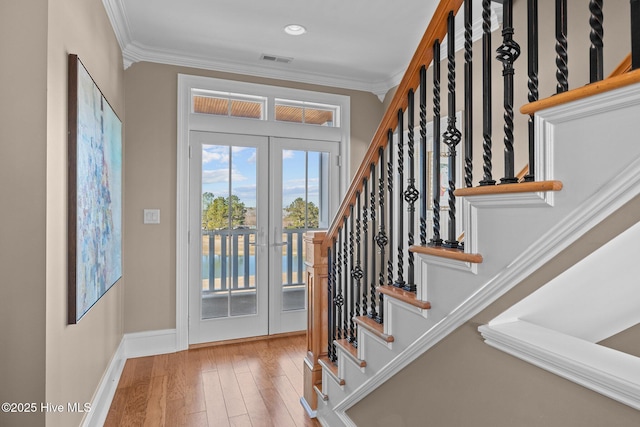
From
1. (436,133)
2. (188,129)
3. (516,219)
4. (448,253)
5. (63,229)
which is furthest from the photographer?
(188,129)

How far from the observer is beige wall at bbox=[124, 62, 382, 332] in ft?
10.9

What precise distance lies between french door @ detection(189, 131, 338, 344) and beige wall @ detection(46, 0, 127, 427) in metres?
1.28

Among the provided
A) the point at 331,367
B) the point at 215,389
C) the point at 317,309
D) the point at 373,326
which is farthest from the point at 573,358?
the point at 215,389

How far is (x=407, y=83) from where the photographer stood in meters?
1.50

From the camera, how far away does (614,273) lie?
942mm

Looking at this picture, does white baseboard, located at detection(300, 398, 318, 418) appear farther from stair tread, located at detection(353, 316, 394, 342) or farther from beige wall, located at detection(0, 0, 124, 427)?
beige wall, located at detection(0, 0, 124, 427)

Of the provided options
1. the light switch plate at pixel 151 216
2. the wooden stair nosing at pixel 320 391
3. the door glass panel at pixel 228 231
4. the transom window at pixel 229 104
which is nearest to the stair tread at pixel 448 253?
the wooden stair nosing at pixel 320 391

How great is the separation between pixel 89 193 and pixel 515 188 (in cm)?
203

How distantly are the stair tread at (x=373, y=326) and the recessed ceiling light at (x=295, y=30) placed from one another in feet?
7.55

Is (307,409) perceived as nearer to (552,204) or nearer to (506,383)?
(506,383)

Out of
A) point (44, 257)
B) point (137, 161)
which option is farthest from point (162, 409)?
point (137, 161)

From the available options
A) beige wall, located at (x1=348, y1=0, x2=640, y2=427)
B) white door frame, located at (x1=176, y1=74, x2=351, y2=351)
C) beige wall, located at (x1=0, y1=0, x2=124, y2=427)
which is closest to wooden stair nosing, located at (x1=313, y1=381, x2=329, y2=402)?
beige wall, located at (x1=348, y1=0, x2=640, y2=427)

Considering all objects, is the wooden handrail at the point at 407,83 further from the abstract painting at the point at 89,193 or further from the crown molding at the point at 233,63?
the crown molding at the point at 233,63

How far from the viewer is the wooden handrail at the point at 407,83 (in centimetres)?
127
